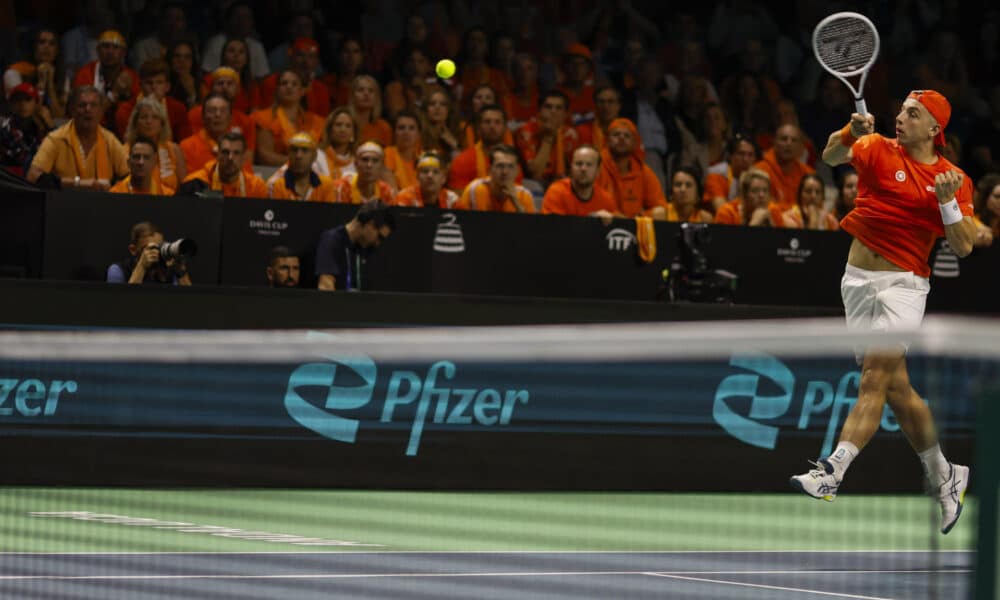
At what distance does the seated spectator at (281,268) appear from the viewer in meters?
11.4

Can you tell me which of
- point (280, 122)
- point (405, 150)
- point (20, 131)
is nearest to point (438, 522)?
point (20, 131)

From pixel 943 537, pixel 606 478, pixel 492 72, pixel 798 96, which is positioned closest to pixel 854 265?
pixel 943 537

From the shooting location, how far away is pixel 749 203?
45.0 ft

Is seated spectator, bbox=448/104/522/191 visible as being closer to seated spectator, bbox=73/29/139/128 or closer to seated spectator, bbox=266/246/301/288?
seated spectator, bbox=73/29/139/128

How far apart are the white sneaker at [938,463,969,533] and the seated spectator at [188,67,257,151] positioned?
7839mm

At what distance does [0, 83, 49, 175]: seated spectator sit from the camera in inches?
492

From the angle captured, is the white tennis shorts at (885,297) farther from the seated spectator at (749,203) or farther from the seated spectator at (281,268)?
the seated spectator at (749,203)

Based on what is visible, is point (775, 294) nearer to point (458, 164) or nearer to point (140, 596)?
point (458, 164)

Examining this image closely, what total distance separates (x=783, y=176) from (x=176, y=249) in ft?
22.1

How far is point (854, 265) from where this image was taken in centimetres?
843

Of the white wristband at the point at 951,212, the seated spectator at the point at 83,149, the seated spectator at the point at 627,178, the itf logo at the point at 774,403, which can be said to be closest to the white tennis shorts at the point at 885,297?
the white wristband at the point at 951,212

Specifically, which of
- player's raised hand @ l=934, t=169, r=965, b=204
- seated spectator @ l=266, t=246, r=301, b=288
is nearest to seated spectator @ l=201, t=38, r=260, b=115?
seated spectator @ l=266, t=246, r=301, b=288

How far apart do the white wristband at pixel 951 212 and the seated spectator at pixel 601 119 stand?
7.54m

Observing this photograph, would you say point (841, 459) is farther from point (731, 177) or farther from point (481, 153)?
point (731, 177)
